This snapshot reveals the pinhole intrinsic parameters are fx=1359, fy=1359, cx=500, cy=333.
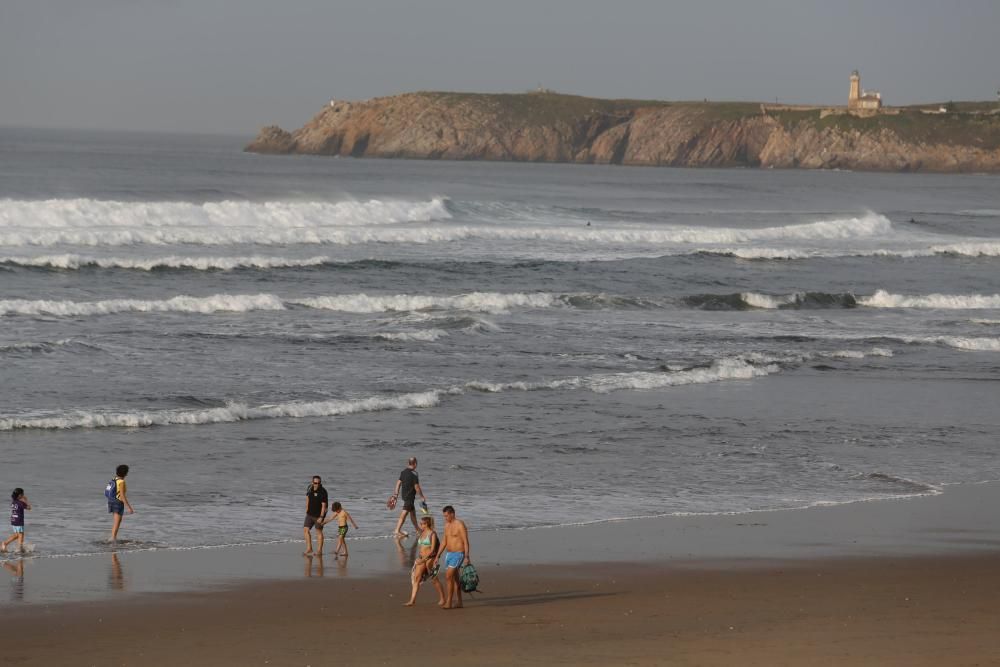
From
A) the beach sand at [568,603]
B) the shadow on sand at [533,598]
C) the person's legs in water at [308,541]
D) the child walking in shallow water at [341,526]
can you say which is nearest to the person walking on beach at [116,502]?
the beach sand at [568,603]

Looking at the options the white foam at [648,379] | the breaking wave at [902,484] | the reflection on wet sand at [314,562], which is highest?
the white foam at [648,379]

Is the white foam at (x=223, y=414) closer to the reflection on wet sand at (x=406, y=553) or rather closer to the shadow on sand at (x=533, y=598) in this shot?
the reflection on wet sand at (x=406, y=553)

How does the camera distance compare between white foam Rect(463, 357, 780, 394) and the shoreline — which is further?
white foam Rect(463, 357, 780, 394)

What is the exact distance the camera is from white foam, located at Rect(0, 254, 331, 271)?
3922cm

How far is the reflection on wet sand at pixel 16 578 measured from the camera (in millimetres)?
11648

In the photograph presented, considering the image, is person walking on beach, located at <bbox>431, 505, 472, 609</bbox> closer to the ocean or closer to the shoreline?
the shoreline

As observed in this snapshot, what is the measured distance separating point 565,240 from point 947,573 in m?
43.6

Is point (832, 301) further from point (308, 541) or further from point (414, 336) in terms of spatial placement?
point (308, 541)

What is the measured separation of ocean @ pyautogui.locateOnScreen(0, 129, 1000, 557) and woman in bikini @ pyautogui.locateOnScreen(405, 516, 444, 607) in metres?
2.93

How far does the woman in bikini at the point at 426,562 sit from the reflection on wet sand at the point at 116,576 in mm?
2584

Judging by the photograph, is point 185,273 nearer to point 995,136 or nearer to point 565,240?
point 565,240

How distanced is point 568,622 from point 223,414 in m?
10.7

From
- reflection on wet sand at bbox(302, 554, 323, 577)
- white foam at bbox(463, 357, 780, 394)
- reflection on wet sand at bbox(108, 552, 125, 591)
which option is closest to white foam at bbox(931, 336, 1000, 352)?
white foam at bbox(463, 357, 780, 394)

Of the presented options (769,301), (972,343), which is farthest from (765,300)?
(972,343)
